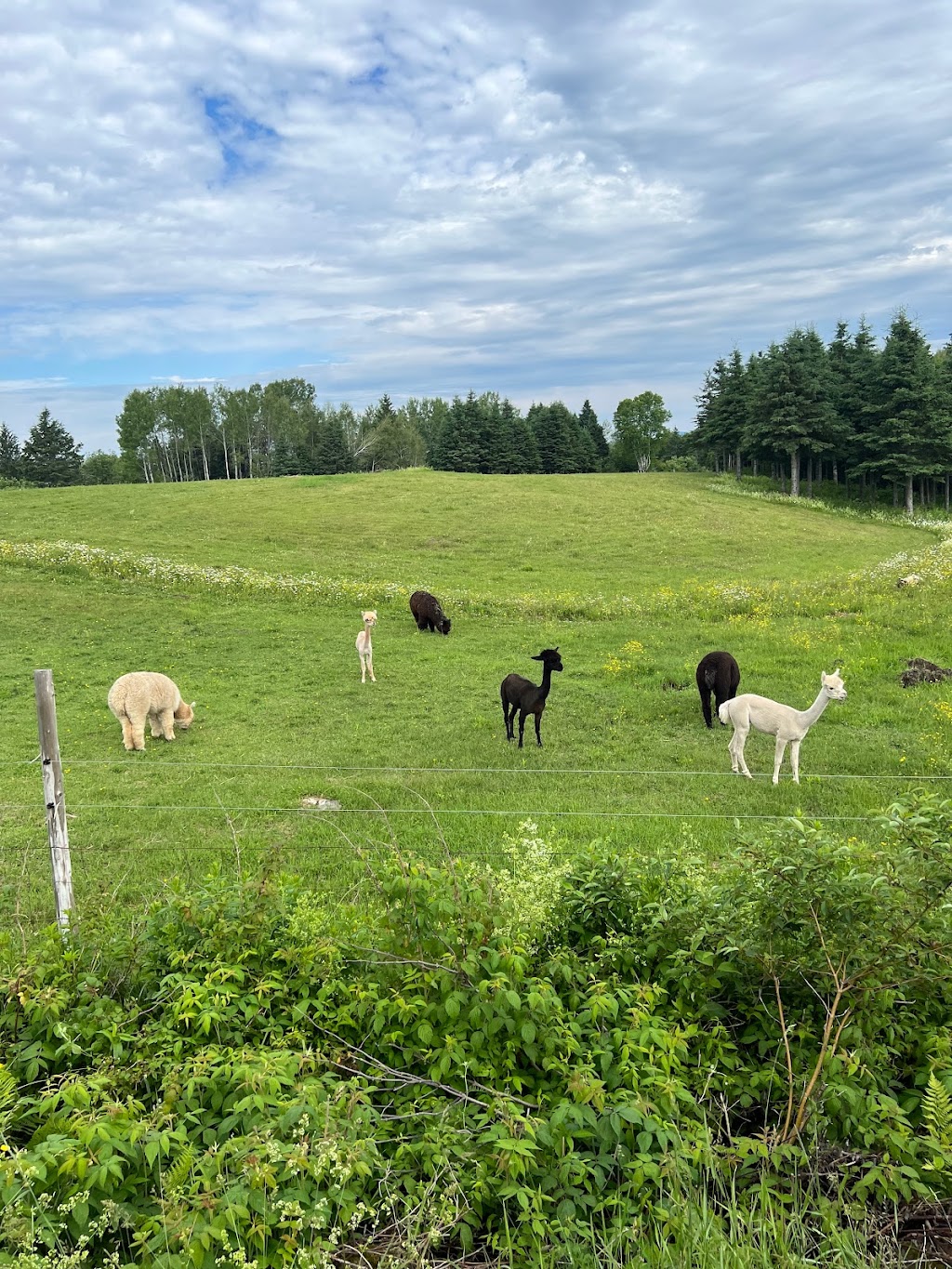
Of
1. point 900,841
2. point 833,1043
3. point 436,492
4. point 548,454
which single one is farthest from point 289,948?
point 548,454

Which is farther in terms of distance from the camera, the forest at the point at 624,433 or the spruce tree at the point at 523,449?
the spruce tree at the point at 523,449

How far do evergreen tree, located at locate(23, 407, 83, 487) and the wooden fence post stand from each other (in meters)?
97.8

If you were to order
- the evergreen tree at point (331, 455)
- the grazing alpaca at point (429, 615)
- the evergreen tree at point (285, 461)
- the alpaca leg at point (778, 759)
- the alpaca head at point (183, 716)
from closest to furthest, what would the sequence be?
the alpaca leg at point (778, 759)
the alpaca head at point (183, 716)
the grazing alpaca at point (429, 615)
the evergreen tree at point (331, 455)
the evergreen tree at point (285, 461)

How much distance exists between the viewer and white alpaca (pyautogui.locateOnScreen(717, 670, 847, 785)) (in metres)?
11.0

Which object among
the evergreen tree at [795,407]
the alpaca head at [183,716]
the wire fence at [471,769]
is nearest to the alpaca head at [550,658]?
the wire fence at [471,769]

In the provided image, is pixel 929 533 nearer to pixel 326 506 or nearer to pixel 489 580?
pixel 489 580

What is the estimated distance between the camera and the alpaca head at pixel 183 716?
45.1 feet

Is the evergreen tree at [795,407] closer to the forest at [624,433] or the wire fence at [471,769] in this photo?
the forest at [624,433]

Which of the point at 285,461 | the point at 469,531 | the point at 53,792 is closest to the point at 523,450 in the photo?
the point at 285,461

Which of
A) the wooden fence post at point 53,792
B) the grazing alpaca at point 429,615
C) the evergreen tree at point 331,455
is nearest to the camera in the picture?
the wooden fence post at point 53,792

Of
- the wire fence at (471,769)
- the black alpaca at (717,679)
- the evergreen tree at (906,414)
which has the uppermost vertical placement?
the evergreen tree at (906,414)

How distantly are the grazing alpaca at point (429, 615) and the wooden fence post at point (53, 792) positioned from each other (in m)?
16.6

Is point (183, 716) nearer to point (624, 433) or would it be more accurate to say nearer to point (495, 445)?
point (495, 445)

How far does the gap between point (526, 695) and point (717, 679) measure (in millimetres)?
3749
